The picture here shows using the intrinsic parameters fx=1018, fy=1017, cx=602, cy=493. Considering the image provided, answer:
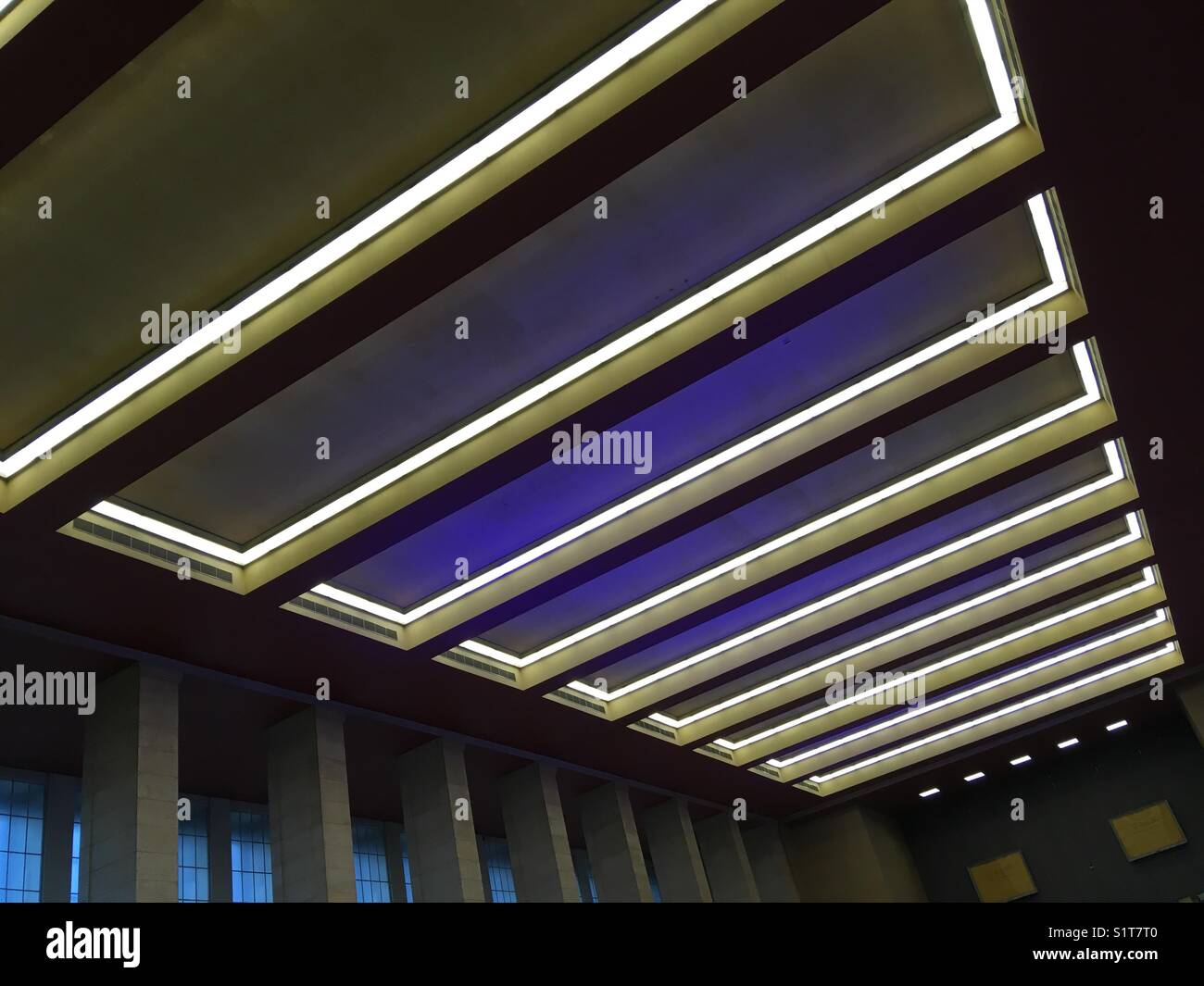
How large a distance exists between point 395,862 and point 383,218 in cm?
2138

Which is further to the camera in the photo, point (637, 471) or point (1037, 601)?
point (1037, 601)

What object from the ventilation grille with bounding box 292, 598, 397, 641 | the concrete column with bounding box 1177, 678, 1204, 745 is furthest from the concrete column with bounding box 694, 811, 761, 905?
the ventilation grille with bounding box 292, 598, 397, 641

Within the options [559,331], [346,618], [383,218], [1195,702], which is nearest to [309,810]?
[346,618]

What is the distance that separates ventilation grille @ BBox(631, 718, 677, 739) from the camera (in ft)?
88.0

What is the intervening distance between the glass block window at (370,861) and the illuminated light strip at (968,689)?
41.6 ft

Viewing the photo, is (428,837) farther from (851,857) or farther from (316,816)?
(851,857)

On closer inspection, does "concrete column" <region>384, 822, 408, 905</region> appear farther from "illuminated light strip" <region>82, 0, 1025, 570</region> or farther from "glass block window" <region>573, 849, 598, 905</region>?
"illuminated light strip" <region>82, 0, 1025, 570</region>

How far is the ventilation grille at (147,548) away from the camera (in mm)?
14445

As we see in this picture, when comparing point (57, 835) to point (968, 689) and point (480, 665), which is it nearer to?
point (480, 665)

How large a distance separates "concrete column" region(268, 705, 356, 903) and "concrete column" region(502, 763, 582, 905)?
283 inches

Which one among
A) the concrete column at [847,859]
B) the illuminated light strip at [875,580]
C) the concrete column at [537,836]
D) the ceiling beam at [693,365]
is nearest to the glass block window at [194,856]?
the concrete column at [537,836]

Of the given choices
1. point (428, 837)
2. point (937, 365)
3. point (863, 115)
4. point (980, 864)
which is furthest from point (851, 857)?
point (863, 115)
